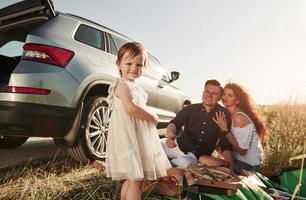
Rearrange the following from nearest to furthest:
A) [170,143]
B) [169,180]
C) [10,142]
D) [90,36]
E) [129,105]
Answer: [129,105], [169,180], [170,143], [90,36], [10,142]

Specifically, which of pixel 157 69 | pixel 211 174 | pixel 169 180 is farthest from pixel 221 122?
pixel 157 69

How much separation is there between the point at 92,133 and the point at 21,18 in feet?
4.92

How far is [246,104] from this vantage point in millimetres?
3801

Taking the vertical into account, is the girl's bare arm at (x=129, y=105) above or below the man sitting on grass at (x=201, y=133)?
above

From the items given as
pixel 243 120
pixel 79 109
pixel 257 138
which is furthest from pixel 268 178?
pixel 79 109

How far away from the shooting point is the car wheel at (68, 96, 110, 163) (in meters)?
4.00

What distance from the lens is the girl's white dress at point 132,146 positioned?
2307mm

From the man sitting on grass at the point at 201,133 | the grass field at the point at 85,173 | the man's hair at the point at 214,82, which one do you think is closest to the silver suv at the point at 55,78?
the grass field at the point at 85,173

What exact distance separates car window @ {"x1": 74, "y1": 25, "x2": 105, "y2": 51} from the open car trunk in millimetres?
390

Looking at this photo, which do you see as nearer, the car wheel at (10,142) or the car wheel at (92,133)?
the car wheel at (92,133)

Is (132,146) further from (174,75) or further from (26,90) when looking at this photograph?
(174,75)

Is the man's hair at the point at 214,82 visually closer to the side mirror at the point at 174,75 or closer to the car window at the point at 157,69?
the car window at the point at 157,69

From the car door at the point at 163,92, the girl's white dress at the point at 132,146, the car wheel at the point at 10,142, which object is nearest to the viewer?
the girl's white dress at the point at 132,146

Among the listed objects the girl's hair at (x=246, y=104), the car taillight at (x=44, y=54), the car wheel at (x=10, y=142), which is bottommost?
the car wheel at (x=10, y=142)
